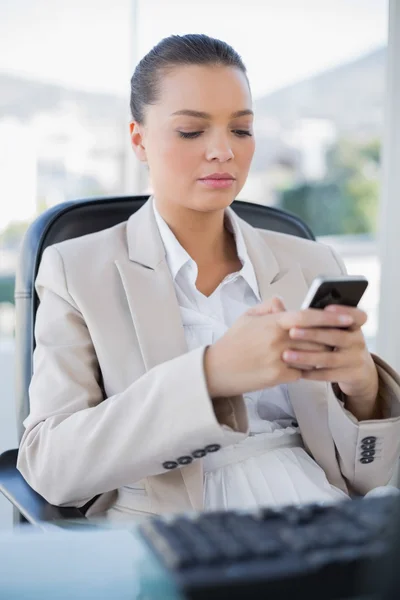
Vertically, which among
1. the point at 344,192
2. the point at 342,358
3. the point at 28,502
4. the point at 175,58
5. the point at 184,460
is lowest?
the point at 344,192

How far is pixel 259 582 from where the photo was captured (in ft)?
1.60

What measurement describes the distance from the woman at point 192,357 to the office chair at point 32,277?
4 centimetres

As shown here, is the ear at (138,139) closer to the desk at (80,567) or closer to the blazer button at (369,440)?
the blazer button at (369,440)

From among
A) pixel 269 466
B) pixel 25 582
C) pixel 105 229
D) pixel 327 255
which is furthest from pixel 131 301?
pixel 25 582

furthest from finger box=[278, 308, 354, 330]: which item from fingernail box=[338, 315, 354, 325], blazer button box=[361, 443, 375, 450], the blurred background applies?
the blurred background

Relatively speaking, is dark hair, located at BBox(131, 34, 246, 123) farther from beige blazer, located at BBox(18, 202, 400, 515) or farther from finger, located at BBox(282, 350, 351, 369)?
finger, located at BBox(282, 350, 351, 369)

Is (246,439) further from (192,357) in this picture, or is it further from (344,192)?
(344,192)

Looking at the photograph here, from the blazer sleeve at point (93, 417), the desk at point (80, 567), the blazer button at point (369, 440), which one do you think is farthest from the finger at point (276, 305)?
the desk at point (80, 567)

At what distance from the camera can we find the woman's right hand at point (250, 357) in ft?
3.84

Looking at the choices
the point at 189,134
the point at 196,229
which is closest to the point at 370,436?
the point at 196,229

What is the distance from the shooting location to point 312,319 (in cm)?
117

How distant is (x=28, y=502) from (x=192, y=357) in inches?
15.9

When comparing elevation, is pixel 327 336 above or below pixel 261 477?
above

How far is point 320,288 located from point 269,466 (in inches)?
16.9
